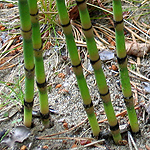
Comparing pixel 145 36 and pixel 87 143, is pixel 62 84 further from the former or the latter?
pixel 145 36

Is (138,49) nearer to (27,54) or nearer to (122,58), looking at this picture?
(122,58)

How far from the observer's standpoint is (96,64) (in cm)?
97

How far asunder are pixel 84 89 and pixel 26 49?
0.27 meters

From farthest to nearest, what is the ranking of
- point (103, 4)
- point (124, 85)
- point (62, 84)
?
point (103, 4), point (62, 84), point (124, 85)

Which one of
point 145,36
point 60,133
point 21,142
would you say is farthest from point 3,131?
point 145,36

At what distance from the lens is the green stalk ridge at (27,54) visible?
0.83m

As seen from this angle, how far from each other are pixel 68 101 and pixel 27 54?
1.65 feet

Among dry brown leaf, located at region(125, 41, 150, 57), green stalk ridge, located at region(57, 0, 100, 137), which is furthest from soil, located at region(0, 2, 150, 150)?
green stalk ridge, located at region(57, 0, 100, 137)

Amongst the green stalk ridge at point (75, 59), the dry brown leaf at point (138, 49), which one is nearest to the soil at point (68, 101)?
the dry brown leaf at point (138, 49)

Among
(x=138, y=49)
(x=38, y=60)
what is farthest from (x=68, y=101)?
(x=138, y=49)

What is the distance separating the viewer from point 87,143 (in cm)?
116

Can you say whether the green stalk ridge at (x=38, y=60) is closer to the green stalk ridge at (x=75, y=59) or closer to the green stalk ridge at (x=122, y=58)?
the green stalk ridge at (x=75, y=59)

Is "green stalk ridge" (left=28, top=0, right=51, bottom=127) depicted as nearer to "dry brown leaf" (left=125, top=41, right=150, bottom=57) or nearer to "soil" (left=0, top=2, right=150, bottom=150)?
"soil" (left=0, top=2, right=150, bottom=150)

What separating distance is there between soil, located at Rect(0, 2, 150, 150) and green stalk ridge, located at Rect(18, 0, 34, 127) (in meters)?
0.14
